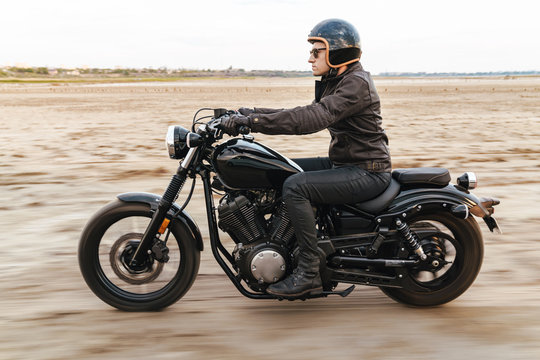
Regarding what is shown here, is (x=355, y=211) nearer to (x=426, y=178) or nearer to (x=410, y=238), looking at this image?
(x=410, y=238)

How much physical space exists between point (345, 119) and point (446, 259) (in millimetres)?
1370

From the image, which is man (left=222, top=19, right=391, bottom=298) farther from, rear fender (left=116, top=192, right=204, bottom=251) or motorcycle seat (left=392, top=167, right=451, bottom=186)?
rear fender (left=116, top=192, right=204, bottom=251)

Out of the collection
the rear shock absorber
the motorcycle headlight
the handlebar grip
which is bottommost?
the rear shock absorber

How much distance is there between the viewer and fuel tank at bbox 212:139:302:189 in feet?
12.0

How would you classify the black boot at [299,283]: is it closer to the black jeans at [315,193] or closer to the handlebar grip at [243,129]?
the black jeans at [315,193]

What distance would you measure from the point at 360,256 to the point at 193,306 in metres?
1.38

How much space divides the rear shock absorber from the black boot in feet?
2.24

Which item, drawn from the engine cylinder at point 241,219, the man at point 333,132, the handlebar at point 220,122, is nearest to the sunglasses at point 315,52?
the man at point 333,132

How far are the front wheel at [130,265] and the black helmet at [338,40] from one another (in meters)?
1.69

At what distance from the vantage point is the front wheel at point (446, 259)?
3.98 meters

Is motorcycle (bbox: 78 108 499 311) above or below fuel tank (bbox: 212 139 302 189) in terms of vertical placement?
below

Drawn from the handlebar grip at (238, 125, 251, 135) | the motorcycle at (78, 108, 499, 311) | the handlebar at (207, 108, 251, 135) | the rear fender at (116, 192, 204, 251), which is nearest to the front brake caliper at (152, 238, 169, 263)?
the motorcycle at (78, 108, 499, 311)

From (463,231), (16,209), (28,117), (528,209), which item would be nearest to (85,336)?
(463,231)

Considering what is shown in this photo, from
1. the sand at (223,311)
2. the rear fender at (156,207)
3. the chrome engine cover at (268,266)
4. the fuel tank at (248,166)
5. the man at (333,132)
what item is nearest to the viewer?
the sand at (223,311)
